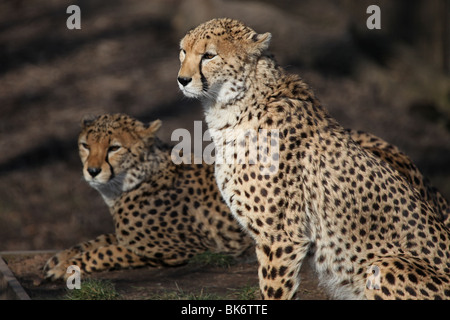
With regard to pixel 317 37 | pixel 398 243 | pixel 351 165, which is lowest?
pixel 398 243

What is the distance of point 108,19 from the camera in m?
14.5

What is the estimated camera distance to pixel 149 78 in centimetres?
1221

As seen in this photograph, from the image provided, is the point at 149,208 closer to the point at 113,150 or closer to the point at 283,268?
the point at 113,150

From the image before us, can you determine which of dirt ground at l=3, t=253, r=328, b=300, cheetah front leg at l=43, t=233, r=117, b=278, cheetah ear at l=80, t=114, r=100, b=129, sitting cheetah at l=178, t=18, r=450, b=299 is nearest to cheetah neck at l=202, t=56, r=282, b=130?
sitting cheetah at l=178, t=18, r=450, b=299

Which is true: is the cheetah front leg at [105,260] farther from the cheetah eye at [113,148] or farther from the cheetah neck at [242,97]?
the cheetah neck at [242,97]

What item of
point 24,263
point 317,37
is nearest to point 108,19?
point 317,37

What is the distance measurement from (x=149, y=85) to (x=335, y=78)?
2.93 meters

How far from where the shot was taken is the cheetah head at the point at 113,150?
6121 millimetres

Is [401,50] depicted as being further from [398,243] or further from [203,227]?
[398,243]

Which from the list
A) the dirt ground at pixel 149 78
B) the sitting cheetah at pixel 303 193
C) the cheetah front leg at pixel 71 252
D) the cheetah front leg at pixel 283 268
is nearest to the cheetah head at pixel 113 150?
the cheetah front leg at pixel 71 252

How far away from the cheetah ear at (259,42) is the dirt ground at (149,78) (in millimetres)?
3548

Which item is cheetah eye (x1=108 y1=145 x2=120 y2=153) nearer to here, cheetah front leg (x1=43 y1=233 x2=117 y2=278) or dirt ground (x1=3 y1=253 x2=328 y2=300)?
cheetah front leg (x1=43 y1=233 x2=117 y2=278)

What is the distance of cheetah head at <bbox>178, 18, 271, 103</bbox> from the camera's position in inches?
187

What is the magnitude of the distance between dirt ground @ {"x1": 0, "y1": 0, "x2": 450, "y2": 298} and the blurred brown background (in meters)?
0.02
